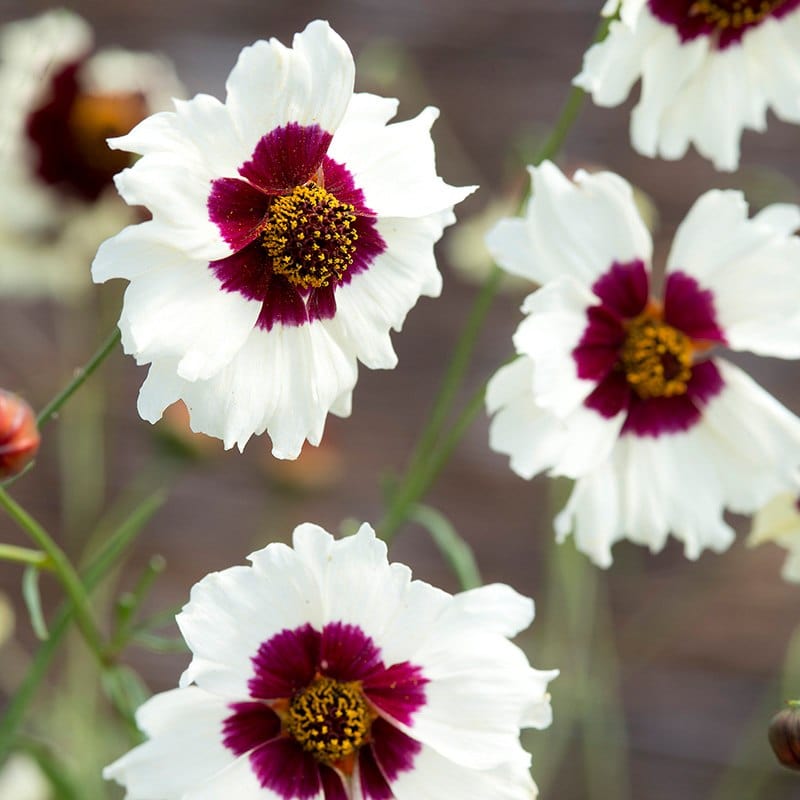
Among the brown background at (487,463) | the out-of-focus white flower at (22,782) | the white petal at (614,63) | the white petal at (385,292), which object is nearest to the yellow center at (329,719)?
the white petal at (385,292)

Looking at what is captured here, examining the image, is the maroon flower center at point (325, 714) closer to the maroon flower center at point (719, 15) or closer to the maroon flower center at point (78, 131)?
the maroon flower center at point (719, 15)

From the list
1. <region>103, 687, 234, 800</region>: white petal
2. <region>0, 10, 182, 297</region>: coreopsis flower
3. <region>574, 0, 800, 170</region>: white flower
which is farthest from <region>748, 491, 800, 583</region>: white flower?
<region>0, 10, 182, 297</region>: coreopsis flower

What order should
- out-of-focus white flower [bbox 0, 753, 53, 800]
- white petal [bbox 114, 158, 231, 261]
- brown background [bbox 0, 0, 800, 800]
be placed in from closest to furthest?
white petal [bbox 114, 158, 231, 261]
out-of-focus white flower [bbox 0, 753, 53, 800]
brown background [bbox 0, 0, 800, 800]

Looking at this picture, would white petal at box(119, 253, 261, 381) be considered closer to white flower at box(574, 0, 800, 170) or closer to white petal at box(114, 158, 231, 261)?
white petal at box(114, 158, 231, 261)

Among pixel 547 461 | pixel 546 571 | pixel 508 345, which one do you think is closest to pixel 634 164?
pixel 508 345

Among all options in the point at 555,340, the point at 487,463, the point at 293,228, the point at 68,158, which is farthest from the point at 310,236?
the point at 487,463

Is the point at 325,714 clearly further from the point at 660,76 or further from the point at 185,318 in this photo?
the point at 660,76

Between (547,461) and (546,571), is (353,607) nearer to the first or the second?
(547,461)
